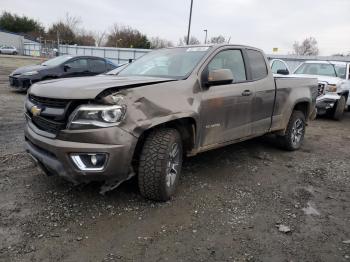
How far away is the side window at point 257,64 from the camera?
5.15 meters

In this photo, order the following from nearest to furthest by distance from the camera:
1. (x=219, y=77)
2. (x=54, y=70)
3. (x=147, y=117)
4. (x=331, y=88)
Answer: (x=147, y=117) < (x=219, y=77) < (x=331, y=88) < (x=54, y=70)

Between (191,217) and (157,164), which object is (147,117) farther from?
(191,217)

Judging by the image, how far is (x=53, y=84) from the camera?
3561 millimetres

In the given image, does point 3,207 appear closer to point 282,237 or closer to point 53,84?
point 53,84

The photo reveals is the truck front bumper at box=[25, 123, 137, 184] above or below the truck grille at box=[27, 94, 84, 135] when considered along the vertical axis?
below

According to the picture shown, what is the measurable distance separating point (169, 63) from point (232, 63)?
2.94 feet

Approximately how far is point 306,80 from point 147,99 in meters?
3.95

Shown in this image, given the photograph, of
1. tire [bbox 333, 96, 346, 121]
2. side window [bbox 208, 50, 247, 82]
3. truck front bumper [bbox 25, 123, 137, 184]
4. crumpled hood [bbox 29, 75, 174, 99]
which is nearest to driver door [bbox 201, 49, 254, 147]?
side window [bbox 208, 50, 247, 82]

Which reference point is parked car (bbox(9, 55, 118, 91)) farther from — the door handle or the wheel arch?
the wheel arch

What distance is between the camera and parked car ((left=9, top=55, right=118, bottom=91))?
11086mm

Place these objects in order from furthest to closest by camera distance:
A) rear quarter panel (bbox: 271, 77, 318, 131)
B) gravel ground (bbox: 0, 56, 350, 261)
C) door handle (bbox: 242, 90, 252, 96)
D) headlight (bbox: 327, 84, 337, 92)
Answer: headlight (bbox: 327, 84, 337, 92), rear quarter panel (bbox: 271, 77, 318, 131), door handle (bbox: 242, 90, 252, 96), gravel ground (bbox: 0, 56, 350, 261)

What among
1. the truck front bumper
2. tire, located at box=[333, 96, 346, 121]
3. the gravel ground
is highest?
the truck front bumper

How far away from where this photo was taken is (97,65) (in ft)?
41.2

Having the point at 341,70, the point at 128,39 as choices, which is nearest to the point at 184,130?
the point at 341,70
